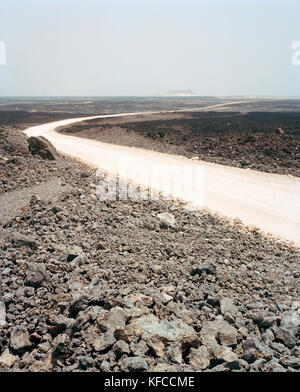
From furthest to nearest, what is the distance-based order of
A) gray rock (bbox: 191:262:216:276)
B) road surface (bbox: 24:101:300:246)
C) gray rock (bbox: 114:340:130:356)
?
road surface (bbox: 24:101:300:246)
gray rock (bbox: 191:262:216:276)
gray rock (bbox: 114:340:130:356)

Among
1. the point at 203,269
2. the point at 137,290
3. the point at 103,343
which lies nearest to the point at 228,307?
the point at 203,269

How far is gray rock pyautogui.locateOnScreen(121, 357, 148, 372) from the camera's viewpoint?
4172 millimetres

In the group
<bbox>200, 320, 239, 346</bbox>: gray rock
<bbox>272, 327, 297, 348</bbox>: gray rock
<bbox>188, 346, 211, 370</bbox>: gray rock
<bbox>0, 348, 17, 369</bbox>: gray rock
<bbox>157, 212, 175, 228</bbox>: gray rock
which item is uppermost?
<bbox>157, 212, 175, 228</bbox>: gray rock

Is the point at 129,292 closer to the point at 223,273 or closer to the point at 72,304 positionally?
the point at 72,304

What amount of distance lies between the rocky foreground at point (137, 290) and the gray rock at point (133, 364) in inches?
0.6

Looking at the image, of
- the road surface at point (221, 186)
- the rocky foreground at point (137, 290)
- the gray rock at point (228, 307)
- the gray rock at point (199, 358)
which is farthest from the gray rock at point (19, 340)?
the road surface at point (221, 186)

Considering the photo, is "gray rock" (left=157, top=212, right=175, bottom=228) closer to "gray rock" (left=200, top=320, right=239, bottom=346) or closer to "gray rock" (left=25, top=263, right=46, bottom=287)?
"gray rock" (left=25, top=263, right=46, bottom=287)

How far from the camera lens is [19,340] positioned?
16.1 feet

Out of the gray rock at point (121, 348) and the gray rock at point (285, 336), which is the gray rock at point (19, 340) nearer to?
the gray rock at point (121, 348)

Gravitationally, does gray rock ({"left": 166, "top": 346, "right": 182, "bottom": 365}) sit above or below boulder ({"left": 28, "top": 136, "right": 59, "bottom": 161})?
below

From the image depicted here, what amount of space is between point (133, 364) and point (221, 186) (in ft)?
35.5

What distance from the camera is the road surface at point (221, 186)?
10.6 metres

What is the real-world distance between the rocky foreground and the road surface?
1139 millimetres

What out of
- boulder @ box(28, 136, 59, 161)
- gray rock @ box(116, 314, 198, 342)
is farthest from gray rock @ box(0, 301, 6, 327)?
boulder @ box(28, 136, 59, 161)
